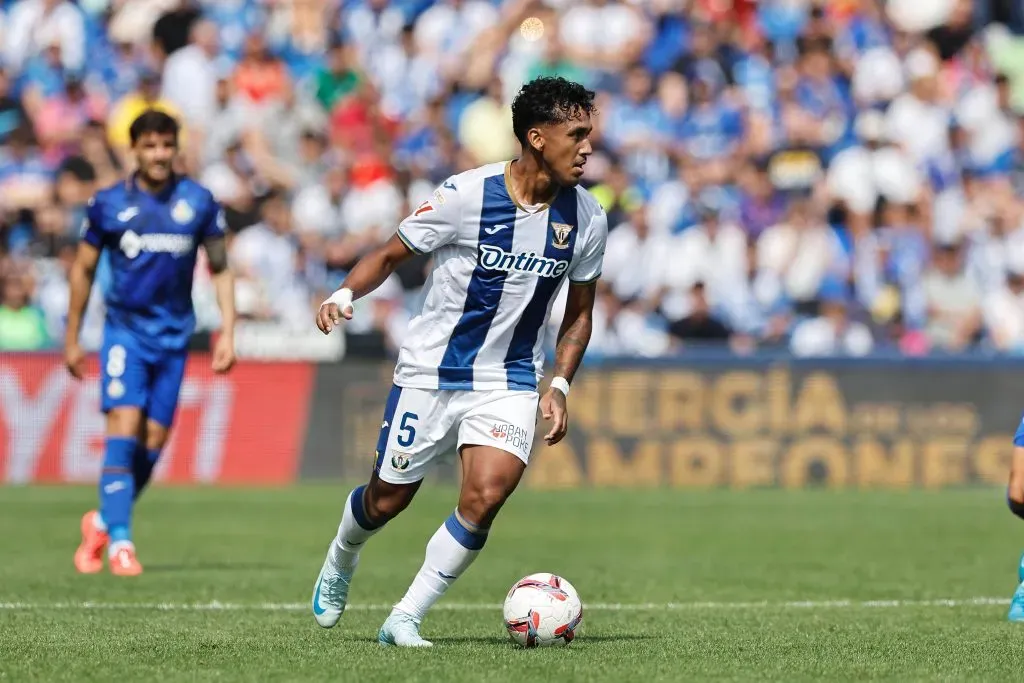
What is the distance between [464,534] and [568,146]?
178cm

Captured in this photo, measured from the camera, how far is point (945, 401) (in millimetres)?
19688

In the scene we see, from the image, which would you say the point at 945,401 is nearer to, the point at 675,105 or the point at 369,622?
the point at 675,105

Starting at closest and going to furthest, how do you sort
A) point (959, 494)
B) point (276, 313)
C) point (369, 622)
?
point (369, 622) < point (959, 494) < point (276, 313)

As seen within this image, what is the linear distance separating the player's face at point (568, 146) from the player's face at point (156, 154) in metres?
4.15

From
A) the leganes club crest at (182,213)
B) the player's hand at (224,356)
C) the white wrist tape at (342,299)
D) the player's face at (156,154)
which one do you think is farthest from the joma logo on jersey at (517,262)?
the leganes club crest at (182,213)

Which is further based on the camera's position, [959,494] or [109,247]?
[959,494]

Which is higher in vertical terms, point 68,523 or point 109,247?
point 109,247

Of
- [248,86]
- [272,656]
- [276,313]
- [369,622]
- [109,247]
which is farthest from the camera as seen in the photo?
[248,86]

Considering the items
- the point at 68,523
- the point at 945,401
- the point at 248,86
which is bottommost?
the point at 68,523

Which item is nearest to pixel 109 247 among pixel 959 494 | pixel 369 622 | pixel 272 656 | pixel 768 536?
pixel 369 622

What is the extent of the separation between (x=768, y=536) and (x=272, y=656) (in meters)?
7.85

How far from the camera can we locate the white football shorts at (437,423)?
808 centimetres

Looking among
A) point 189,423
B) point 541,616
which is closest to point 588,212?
point 541,616

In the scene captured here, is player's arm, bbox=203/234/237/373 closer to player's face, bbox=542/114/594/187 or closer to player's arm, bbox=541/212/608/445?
player's arm, bbox=541/212/608/445
